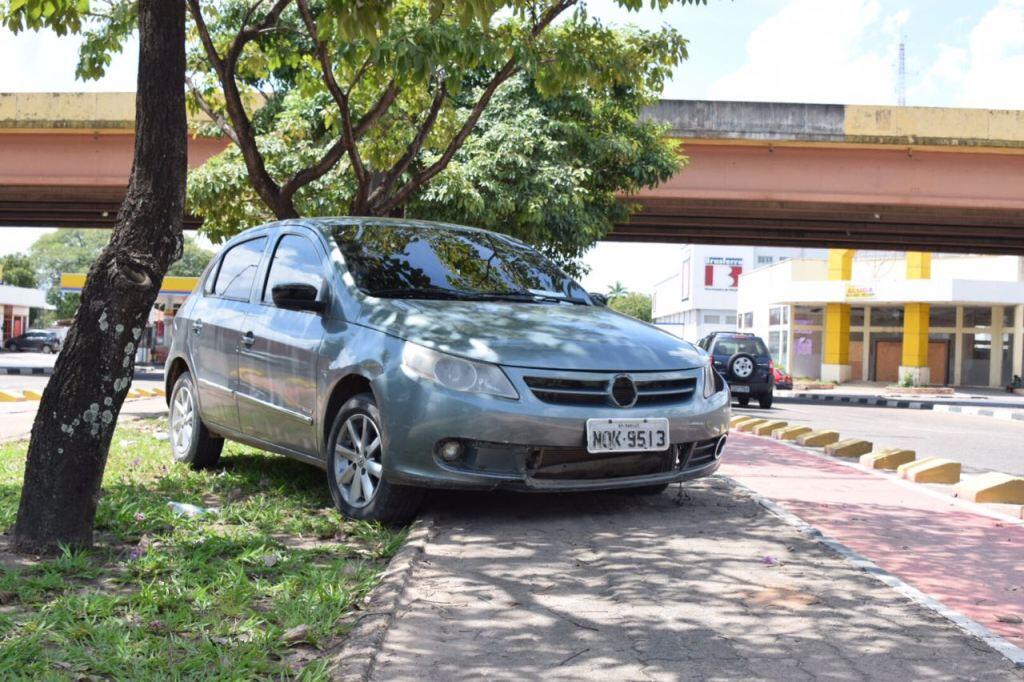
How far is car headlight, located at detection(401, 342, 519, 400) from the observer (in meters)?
4.72

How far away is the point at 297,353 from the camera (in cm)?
561

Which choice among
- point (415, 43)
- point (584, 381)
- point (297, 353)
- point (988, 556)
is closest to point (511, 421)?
point (584, 381)

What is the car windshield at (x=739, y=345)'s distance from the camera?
70.7ft

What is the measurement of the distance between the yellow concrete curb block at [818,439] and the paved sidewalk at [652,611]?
5945 millimetres

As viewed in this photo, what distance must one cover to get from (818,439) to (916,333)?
124ft

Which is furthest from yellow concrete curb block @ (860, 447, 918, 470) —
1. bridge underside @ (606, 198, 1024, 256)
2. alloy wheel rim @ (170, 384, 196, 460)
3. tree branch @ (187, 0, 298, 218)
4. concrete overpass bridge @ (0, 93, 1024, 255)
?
bridge underside @ (606, 198, 1024, 256)

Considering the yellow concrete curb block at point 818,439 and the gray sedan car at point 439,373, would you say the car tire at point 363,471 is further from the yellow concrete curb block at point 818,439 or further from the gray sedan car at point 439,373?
the yellow concrete curb block at point 818,439

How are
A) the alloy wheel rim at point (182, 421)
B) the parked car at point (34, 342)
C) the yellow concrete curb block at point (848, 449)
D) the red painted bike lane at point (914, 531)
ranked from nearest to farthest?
the red painted bike lane at point (914, 531) < the alloy wheel rim at point (182, 421) < the yellow concrete curb block at point (848, 449) < the parked car at point (34, 342)

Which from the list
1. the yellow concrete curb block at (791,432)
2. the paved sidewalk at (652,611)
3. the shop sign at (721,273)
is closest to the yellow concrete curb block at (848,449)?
the yellow concrete curb block at (791,432)

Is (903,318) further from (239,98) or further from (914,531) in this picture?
(914,531)

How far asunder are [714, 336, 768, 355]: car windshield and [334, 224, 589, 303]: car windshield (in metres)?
15.5

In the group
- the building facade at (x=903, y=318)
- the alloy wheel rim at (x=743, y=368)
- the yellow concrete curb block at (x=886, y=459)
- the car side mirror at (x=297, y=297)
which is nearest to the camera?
the car side mirror at (x=297, y=297)

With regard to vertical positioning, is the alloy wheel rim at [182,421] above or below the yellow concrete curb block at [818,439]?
above

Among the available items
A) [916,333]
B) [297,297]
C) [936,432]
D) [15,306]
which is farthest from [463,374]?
[15,306]
